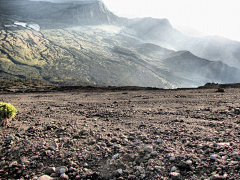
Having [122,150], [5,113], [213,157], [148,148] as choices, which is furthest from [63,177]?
[5,113]

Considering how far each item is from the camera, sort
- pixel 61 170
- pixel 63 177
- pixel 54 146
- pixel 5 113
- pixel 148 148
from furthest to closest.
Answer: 1. pixel 5 113
2. pixel 54 146
3. pixel 148 148
4. pixel 61 170
5. pixel 63 177

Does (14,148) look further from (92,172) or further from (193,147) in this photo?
(193,147)

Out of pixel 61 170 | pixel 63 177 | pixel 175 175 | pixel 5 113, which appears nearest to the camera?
pixel 175 175

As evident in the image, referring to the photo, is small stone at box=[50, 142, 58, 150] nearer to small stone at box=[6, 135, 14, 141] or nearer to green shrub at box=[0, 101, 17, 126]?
small stone at box=[6, 135, 14, 141]

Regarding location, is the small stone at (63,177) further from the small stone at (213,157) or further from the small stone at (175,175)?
the small stone at (213,157)

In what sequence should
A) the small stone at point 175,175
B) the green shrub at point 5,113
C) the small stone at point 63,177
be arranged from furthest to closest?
the green shrub at point 5,113 → the small stone at point 63,177 → the small stone at point 175,175

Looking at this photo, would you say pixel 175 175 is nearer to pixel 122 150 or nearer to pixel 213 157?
pixel 213 157

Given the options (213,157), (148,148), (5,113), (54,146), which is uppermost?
(5,113)

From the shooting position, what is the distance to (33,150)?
3424 millimetres

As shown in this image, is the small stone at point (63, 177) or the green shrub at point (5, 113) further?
the green shrub at point (5, 113)

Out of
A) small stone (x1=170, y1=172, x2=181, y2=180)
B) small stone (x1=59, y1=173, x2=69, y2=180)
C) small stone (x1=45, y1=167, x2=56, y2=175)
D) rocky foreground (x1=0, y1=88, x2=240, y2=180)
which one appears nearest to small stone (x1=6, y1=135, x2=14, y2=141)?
rocky foreground (x1=0, y1=88, x2=240, y2=180)

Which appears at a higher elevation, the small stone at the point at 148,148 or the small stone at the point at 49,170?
the small stone at the point at 148,148

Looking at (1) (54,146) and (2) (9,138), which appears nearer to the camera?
(1) (54,146)

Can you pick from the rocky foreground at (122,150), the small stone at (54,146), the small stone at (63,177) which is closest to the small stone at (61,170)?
the rocky foreground at (122,150)
